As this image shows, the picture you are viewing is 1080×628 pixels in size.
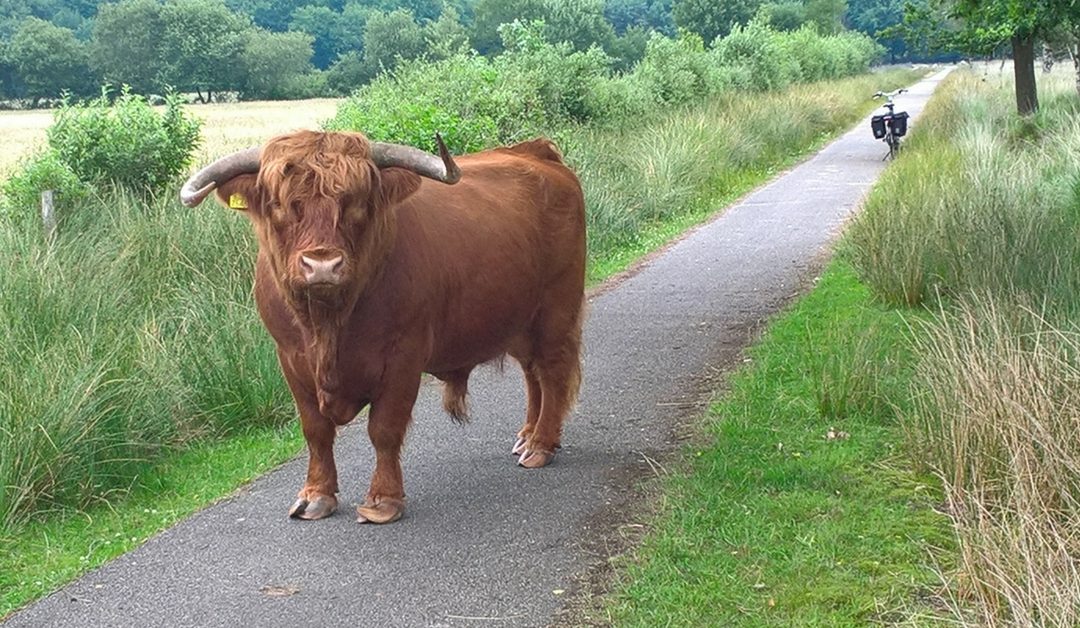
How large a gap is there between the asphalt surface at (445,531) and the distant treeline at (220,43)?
690 centimetres

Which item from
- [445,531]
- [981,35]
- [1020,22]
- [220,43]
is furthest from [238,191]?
[981,35]

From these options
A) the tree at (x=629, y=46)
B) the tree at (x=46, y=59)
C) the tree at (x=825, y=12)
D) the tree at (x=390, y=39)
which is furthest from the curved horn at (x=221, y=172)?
the tree at (x=825, y=12)

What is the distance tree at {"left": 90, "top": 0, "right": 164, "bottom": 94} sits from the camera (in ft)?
61.1

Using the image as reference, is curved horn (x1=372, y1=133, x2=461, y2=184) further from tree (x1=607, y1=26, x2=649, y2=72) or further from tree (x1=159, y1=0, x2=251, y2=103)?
tree (x1=607, y1=26, x2=649, y2=72)

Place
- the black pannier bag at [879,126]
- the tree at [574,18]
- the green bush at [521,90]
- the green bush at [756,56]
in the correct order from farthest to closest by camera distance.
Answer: the tree at [574,18] < the green bush at [756,56] < the black pannier bag at [879,126] < the green bush at [521,90]

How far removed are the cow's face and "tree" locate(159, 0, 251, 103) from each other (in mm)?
13975

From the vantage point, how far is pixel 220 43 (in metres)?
21.8

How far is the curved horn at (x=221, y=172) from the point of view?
17.3 ft

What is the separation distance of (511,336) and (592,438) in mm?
908

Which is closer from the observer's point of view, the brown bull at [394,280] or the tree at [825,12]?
the brown bull at [394,280]

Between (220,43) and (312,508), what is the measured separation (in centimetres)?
1760

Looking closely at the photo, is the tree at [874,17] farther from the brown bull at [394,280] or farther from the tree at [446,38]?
the brown bull at [394,280]

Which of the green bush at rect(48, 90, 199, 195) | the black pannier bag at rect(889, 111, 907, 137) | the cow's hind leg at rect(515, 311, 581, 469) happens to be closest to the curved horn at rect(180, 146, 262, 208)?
the cow's hind leg at rect(515, 311, 581, 469)

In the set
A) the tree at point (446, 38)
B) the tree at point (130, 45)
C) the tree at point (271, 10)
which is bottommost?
the tree at point (446, 38)
